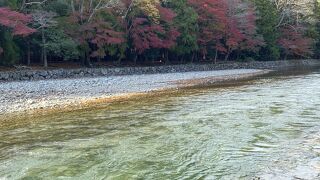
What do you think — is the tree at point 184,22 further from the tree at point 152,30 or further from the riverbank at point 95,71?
the riverbank at point 95,71

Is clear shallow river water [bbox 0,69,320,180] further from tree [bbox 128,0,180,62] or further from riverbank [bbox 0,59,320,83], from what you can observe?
tree [bbox 128,0,180,62]

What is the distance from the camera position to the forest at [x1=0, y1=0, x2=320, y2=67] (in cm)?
3344

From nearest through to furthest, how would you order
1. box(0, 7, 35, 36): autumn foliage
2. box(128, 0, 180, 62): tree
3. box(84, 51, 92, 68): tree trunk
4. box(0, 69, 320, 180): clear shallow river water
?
box(0, 69, 320, 180): clear shallow river water, box(0, 7, 35, 36): autumn foliage, box(84, 51, 92, 68): tree trunk, box(128, 0, 180, 62): tree

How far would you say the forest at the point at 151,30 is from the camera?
110 feet

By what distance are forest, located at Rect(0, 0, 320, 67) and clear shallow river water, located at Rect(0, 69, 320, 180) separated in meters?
20.1

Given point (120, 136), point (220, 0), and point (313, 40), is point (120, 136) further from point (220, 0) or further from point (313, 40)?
point (313, 40)

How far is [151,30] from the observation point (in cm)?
4006

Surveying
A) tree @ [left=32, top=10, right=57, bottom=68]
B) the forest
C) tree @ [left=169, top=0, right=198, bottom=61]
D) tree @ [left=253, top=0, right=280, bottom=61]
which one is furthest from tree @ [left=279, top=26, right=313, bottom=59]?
tree @ [left=32, top=10, right=57, bottom=68]

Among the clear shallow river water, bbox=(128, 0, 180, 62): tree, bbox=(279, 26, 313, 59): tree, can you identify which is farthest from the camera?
bbox=(279, 26, 313, 59): tree

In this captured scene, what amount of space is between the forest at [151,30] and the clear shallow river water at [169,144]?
20.1 m

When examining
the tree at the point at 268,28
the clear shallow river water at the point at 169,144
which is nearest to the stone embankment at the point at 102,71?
the tree at the point at 268,28

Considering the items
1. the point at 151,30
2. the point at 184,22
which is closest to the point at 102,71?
the point at 151,30

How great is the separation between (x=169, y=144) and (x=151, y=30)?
31.7 meters

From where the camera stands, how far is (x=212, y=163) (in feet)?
25.0
